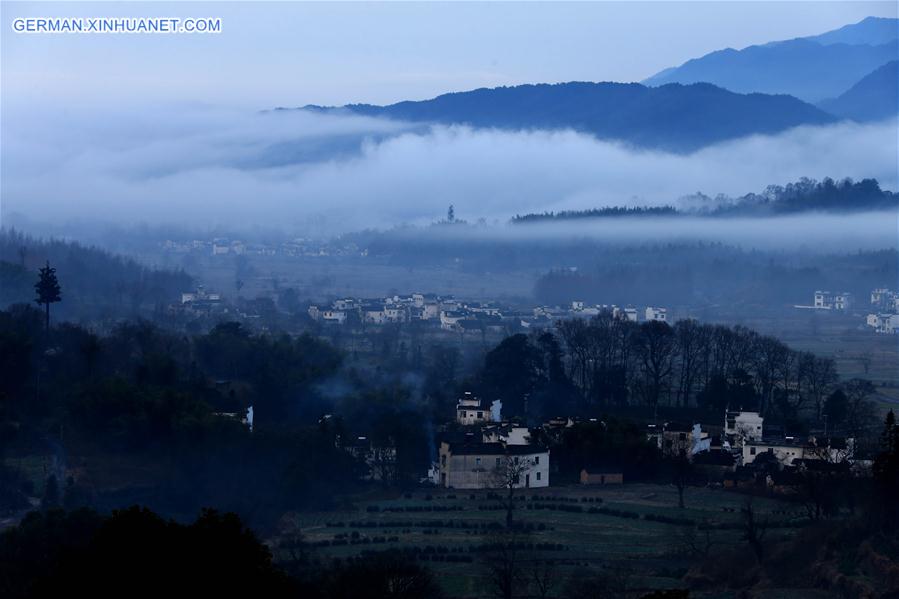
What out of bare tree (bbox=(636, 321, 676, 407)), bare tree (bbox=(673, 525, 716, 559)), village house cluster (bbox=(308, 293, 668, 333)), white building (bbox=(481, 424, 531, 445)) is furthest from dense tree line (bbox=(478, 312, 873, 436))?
village house cluster (bbox=(308, 293, 668, 333))

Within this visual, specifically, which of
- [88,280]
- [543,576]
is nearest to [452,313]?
[88,280]

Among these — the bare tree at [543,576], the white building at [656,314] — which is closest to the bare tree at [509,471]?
the bare tree at [543,576]

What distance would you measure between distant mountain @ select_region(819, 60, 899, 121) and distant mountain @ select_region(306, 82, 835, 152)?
20.0 feet

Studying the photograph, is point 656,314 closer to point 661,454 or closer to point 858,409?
point 858,409

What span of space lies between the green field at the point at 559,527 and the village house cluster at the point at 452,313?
805 inches

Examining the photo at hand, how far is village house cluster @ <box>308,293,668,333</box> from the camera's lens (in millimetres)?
42344

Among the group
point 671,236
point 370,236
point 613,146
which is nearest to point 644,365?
point 671,236

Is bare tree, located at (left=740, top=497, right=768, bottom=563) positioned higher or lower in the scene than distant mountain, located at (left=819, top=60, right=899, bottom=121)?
lower

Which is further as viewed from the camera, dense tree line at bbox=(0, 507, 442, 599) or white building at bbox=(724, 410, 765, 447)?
white building at bbox=(724, 410, 765, 447)

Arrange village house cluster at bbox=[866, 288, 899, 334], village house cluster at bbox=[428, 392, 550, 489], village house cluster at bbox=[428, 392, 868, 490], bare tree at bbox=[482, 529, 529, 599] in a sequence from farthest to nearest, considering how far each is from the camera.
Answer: village house cluster at bbox=[866, 288, 899, 334]
village house cluster at bbox=[428, 392, 550, 489]
village house cluster at bbox=[428, 392, 868, 490]
bare tree at bbox=[482, 529, 529, 599]

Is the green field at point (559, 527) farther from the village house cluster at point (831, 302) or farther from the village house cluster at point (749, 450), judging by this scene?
the village house cluster at point (831, 302)

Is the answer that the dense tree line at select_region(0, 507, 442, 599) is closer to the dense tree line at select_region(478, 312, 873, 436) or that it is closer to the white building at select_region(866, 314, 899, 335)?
the dense tree line at select_region(478, 312, 873, 436)

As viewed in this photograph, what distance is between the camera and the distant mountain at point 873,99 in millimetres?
112875

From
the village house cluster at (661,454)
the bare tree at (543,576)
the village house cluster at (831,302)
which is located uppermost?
the village house cluster at (831,302)
